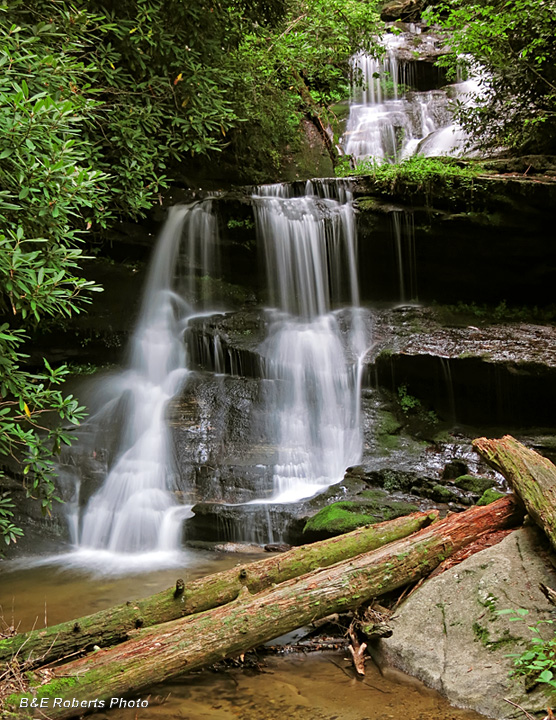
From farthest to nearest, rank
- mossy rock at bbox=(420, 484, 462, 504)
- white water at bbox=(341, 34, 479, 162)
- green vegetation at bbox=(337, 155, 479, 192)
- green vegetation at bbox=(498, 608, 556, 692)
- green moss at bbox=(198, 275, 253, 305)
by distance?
1. white water at bbox=(341, 34, 479, 162)
2. green moss at bbox=(198, 275, 253, 305)
3. green vegetation at bbox=(337, 155, 479, 192)
4. mossy rock at bbox=(420, 484, 462, 504)
5. green vegetation at bbox=(498, 608, 556, 692)

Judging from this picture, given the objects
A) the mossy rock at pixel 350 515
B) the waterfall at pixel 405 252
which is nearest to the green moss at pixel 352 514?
the mossy rock at pixel 350 515

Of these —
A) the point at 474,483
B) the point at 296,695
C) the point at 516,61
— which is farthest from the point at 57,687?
the point at 516,61

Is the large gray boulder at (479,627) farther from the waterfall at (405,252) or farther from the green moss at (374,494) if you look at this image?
the waterfall at (405,252)

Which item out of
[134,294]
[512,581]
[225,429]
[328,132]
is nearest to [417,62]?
[328,132]

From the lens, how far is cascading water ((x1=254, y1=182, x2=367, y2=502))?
891 centimetres

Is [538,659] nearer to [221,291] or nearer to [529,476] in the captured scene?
[529,476]

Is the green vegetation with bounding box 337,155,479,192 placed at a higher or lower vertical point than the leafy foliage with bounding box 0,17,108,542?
higher

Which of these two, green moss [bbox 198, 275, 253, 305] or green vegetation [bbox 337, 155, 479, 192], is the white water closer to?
green vegetation [bbox 337, 155, 479, 192]

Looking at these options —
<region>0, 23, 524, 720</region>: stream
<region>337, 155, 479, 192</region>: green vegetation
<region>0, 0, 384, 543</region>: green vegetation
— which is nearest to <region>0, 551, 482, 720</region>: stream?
<region>0, 23, 524, 720</region>: stream

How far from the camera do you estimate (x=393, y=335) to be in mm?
10484

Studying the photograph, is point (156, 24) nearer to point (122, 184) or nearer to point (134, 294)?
point (122, 184)

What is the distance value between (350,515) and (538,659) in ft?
10.5

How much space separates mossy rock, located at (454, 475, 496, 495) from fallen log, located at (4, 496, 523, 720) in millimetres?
2892

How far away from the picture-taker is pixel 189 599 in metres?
3.99
